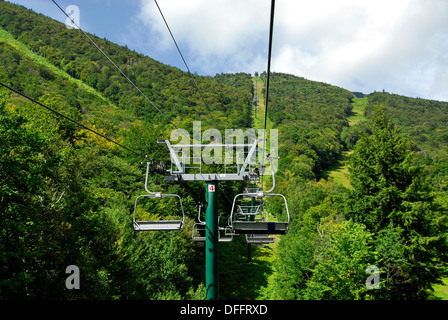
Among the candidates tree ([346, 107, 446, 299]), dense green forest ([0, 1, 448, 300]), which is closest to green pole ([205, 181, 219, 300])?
dense green forest ([0, 1, 448, 300])

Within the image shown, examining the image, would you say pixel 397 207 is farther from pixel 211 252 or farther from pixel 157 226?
pixel 157 226

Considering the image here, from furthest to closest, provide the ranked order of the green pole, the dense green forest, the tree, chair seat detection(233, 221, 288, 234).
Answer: the tree
the dense green forest
the green pole
chair seat detection(233, 221, 288, 234)

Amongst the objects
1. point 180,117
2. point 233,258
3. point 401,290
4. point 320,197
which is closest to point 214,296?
point 401,290

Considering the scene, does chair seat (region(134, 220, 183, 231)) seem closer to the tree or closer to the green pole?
the green pole

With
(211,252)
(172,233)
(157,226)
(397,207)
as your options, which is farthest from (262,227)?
(397,207)

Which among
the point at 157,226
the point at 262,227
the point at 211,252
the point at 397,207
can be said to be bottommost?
the point at 397,207

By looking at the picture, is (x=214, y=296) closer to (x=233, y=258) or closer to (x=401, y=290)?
(x=401, y=290)

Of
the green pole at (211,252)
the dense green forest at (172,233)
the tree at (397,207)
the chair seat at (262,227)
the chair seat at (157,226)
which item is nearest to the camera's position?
the chair seat at (262,227)

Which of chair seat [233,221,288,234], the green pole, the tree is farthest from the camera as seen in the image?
the tree

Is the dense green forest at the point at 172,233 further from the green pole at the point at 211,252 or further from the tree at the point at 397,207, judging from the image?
the green pole at the point at 211,252

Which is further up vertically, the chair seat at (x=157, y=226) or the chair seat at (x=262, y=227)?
the chair seat at (x=262, y=227)

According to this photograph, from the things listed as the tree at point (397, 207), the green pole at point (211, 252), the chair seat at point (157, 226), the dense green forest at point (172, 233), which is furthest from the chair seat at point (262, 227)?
the tree at point (397, 207)
